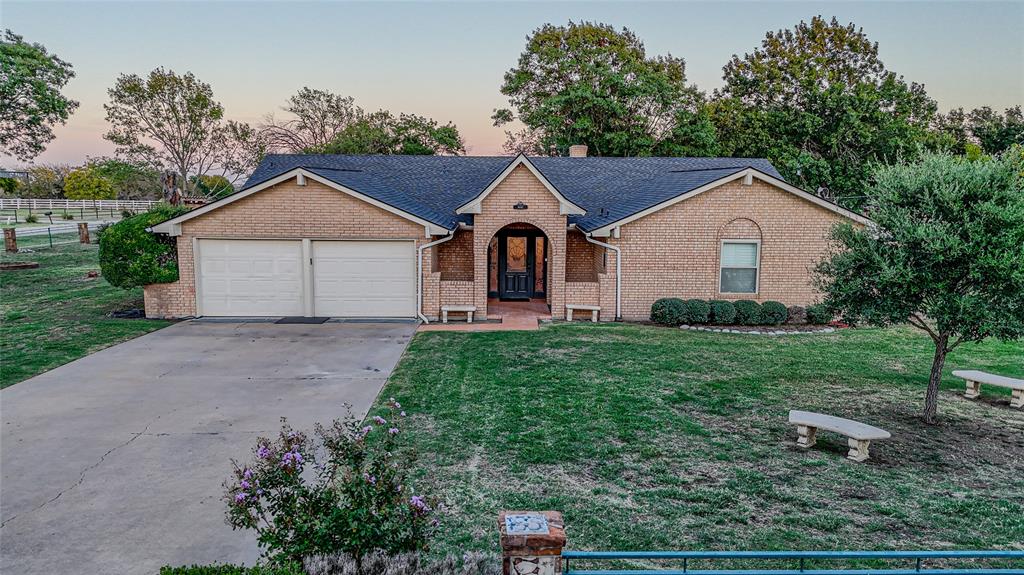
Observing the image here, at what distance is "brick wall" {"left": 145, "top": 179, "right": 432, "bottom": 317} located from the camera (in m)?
15.5

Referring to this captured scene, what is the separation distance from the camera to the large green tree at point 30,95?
27359 mm

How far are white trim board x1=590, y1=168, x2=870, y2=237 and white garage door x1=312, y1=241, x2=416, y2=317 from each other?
5.23m

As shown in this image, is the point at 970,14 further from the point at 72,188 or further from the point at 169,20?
the point at 72,188

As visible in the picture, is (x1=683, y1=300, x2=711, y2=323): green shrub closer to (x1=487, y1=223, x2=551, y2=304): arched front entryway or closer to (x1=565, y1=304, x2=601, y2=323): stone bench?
(x1=565, y1=304, x2=601, y2=323): stone bench

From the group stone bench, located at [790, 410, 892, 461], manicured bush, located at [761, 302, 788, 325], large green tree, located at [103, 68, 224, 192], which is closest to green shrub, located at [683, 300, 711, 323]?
manicured bush, located at [761, 302, 788, 325]

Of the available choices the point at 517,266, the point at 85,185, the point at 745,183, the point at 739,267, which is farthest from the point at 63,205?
the point at 745,183

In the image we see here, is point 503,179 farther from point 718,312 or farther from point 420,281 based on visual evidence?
point 718,312

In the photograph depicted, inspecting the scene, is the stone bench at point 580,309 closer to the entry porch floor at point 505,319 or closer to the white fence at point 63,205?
the entry porch floor at point 505,319

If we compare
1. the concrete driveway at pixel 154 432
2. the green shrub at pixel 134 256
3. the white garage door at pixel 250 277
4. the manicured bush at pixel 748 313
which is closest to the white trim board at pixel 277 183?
the green shrub at pixel 134 256

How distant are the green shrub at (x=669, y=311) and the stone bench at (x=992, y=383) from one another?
6602mm

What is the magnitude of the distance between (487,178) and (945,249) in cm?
1477

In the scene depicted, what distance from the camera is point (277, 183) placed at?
1531 cm

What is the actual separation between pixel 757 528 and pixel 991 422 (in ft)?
18.1

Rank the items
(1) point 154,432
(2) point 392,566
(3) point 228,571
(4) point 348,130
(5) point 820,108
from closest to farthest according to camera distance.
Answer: (3) point 228,571 < (2) point 392,566 < (1) point 154,432 < (5) point 820,108 < (4) point 348,130
